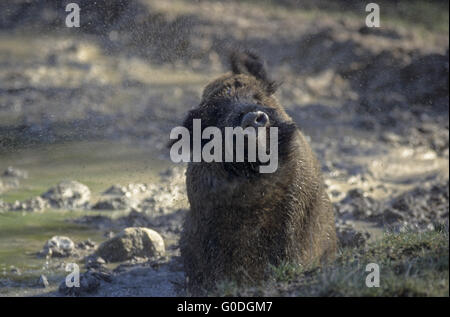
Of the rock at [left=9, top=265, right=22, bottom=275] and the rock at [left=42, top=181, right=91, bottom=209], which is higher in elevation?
the rock at [left=42, top=181, right=91, bottom=209]

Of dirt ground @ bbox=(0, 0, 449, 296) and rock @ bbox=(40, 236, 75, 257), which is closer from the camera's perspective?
rock @ bbox=(40, 236, 75, 257)

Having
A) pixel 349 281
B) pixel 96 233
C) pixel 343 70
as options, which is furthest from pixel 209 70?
pixel 349 281

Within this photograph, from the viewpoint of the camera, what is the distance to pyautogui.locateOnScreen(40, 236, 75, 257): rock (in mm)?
7738

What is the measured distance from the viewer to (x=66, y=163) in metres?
10.8

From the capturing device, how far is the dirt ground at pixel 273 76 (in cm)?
1046

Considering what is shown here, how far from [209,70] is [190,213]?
9099 millimetres

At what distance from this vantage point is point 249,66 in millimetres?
6961

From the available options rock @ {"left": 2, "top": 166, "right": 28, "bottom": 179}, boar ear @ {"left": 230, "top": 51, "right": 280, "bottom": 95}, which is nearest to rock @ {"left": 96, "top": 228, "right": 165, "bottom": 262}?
boar ear @ {"left": 230, "top": 51, "right": 280, "bottom": 95}

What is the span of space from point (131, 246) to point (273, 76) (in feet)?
24.8

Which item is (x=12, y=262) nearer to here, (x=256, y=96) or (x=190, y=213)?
(x=190, y=213)

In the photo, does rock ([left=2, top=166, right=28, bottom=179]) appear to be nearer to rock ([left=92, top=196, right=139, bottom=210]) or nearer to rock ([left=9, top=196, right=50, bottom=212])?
rock ([left=9, top=196, right=50, bottom=212])

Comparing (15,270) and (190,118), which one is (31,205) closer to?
(15,270)

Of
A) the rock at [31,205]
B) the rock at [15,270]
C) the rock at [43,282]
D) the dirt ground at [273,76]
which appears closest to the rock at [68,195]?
the rock at [31,205]

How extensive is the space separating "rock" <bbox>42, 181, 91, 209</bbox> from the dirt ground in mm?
514
